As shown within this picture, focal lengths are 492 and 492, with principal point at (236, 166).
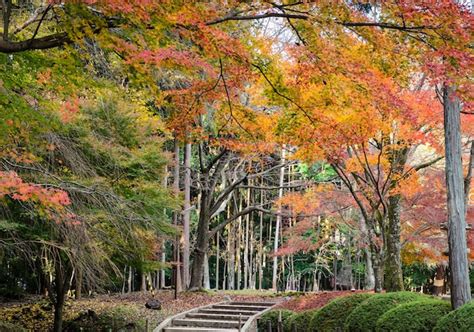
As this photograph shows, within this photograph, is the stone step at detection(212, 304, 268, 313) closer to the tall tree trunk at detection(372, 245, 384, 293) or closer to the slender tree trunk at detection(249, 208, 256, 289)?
the tall tree trunk at detection(372, 245, 384, 293)

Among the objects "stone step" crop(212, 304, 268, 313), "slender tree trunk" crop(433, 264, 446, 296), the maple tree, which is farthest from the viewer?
"slender tree trunk" crop(433, 264, 446, 296)

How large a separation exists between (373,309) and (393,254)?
12.5 ft

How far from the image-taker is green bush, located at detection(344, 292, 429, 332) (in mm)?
7848

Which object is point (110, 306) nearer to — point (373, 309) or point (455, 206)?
point (373, 309)

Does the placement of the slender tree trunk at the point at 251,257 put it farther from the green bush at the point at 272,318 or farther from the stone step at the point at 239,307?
the green bush at the point at 272,318

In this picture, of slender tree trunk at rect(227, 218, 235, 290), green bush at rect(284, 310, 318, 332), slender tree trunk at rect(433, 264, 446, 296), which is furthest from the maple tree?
slender tree trunk at rect(227, 218, 235, 290)

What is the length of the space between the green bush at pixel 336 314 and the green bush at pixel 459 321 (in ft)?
10.5

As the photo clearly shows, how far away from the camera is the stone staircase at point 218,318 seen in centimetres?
1247

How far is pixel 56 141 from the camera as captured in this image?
817cm

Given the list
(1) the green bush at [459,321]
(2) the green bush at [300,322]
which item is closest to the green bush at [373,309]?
(1) the green bush at [459,321]

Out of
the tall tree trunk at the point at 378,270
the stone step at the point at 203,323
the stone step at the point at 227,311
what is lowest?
the stone step at the point at 203,323

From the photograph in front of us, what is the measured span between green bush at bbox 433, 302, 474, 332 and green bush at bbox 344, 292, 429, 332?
73.7 inches

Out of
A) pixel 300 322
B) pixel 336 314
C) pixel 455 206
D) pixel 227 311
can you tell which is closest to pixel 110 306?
pixel 227 311

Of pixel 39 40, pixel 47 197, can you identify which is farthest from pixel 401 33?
pixel 47 197
